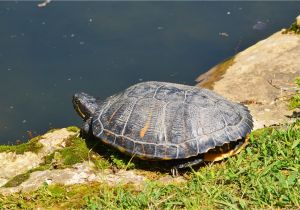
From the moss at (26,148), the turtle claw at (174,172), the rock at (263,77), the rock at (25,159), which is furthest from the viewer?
the rock at (263,77)

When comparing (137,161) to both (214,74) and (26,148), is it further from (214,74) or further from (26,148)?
(214,74)

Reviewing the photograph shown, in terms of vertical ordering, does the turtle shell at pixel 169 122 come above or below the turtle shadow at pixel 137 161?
above

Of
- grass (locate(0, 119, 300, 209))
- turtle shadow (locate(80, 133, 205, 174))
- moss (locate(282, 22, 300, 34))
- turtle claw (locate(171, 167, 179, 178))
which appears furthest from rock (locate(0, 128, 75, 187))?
moss (locate(282, 22, 300, 34))

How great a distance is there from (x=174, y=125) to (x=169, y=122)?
84 millimetres

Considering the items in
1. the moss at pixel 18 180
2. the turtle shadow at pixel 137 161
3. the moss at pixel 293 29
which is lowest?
the moss at pixel 18 180

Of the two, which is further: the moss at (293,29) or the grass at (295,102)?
the moss at (293,29)

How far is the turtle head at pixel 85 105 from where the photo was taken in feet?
23.8

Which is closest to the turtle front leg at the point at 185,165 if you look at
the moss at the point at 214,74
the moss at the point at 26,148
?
the moss at the point at 26,148

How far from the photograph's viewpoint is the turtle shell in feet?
19.3

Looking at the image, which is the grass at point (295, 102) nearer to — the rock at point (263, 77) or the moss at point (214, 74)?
the rock at point (263, 77)

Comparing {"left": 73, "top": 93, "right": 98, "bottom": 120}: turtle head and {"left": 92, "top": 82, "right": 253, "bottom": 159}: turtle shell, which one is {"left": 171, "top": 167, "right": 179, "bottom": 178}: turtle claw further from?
{"left": 73, "top": 93, "right": 98, "bottom": 120}: turtle head

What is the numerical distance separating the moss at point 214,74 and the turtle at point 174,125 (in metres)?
2.82

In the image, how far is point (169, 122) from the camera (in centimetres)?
602

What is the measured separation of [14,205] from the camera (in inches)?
218
